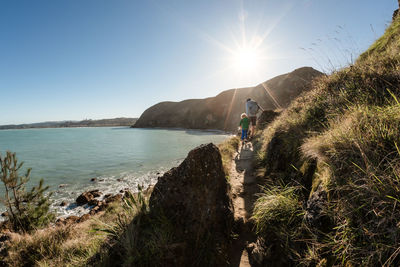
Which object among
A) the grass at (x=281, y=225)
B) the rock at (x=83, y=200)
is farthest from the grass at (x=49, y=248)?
the rock at (x=83, y=200)

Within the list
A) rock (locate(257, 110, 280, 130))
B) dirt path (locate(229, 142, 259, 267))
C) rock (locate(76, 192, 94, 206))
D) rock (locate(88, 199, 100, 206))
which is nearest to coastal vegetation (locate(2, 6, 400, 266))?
dirt path (locate(229, 142, 259, 267))

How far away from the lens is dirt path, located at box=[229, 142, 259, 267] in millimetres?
2816

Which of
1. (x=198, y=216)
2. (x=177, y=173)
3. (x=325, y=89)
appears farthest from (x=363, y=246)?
(x=325, y=89)

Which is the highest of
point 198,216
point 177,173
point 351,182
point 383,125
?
point 383,125

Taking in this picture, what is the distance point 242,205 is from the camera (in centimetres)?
434

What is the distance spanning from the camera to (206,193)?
3254 mm

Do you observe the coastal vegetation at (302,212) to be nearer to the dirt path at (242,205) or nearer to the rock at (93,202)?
the dirt path at (242,205)

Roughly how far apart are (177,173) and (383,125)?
3422 mm

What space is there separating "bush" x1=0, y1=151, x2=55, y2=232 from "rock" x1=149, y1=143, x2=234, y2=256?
6306 mm

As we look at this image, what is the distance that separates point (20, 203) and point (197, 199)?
7.81 metres

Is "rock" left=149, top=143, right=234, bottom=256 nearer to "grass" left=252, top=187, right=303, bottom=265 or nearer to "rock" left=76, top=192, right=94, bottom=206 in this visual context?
"grass" left=252, top=187, right=303, bottom=265

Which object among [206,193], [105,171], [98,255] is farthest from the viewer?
[105,171]

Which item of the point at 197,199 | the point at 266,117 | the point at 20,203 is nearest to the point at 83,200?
the point at 20,203

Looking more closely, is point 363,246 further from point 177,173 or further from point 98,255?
point 98,255
